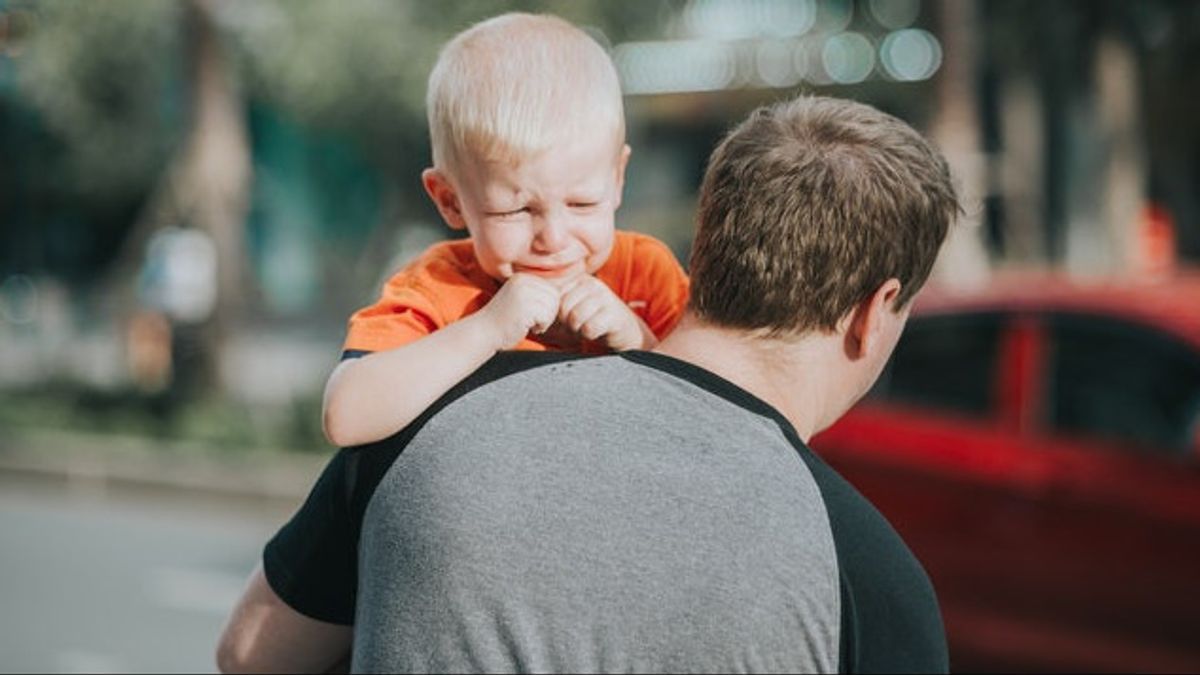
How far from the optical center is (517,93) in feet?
6.05

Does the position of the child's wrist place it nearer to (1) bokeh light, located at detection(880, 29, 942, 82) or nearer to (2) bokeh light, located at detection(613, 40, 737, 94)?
(1) bokeh light, located at detection(880, 29, 942, 82)

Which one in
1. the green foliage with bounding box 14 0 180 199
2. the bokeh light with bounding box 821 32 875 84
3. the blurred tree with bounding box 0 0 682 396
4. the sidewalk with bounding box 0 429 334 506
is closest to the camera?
the sidewalk with bounding box 0 429 334 506

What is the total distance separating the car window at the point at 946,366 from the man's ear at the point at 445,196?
3.68m

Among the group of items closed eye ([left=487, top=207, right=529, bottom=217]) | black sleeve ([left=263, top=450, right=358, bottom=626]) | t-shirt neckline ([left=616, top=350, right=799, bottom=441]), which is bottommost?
black sleeve ([left=263, top=450, right=358, bottom=626])

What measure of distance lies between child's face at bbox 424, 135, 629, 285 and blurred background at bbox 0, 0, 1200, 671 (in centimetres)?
268

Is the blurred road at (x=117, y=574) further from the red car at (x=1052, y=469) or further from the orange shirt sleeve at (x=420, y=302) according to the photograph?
the orange shirt sleeve at (x=420, y=302)

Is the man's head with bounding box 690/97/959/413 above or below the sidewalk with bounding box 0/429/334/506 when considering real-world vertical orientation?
above

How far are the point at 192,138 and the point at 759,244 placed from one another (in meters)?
11.4

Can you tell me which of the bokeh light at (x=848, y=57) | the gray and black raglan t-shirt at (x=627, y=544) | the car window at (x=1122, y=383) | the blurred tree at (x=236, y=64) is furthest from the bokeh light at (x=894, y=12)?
the gray and black raglan t-shirt at (x=627, y=544)

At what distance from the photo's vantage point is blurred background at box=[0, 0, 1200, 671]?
5.19 meters

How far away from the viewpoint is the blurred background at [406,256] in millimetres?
5188

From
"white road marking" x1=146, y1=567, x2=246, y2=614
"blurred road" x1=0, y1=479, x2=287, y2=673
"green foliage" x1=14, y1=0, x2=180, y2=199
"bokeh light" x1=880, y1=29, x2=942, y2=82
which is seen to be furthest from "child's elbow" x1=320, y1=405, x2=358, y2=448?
"bokeh light" x1=880, y1=29, x2=942, y2=82

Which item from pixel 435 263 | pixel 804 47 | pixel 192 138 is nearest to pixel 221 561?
pixel 192 138

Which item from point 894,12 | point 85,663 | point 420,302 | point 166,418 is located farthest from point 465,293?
point 894,12
